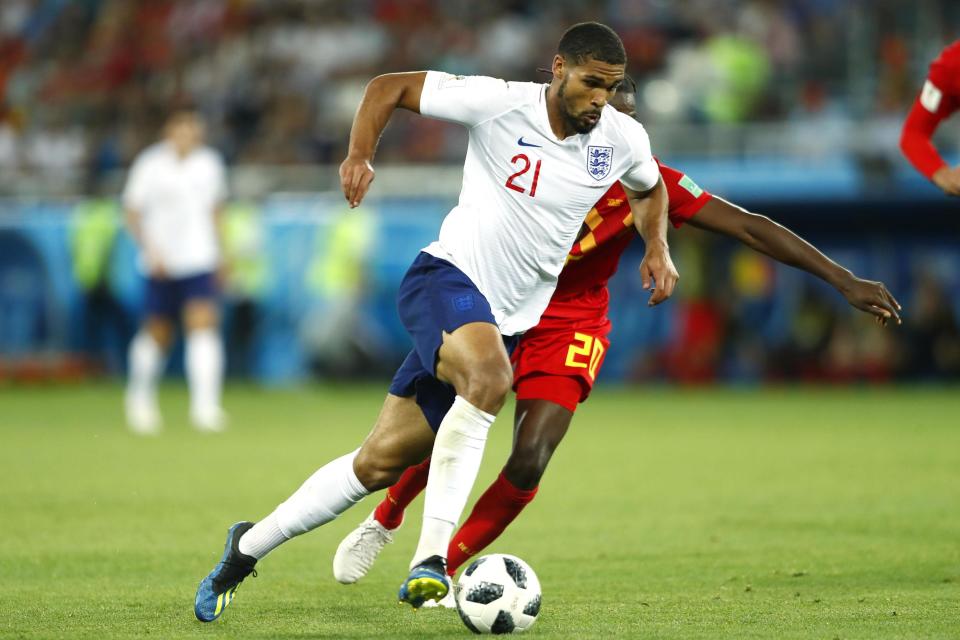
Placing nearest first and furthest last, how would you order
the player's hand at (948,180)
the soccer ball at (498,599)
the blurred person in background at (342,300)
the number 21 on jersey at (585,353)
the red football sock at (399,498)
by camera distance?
1. the soccer ball at (498,599)
2. the red football sock at (399,498)
3. the number 21 on jersey at (585,353)
4. the player's hand at (948,180)
5. the blurred person in background at (342,300)

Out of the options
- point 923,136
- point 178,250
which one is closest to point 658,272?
point 923,136

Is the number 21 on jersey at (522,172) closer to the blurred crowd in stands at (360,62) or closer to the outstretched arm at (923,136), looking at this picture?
the outstretched arm at (923,136)

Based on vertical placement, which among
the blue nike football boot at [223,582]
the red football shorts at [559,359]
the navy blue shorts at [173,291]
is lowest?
the navy blue shorts at [173,291]

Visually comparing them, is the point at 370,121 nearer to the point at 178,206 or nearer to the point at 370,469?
the point at 370,469

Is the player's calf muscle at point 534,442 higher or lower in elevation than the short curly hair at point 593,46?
lower

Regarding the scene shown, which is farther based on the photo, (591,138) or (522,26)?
(522,26)

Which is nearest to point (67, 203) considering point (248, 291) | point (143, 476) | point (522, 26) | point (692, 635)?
point (248, 291)

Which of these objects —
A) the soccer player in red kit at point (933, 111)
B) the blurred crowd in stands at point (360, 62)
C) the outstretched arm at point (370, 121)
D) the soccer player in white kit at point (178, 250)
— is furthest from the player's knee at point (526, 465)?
the blurred crowd in stands at point (360, 62)

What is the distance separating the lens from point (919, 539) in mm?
7555

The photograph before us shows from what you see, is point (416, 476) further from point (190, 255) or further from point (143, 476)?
point (190, 255)

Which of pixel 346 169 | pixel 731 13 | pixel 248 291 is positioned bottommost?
pixel 248 291

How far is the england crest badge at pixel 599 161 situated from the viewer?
570cm

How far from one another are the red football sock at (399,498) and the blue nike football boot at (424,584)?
1.19m

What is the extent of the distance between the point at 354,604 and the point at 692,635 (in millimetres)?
1467
